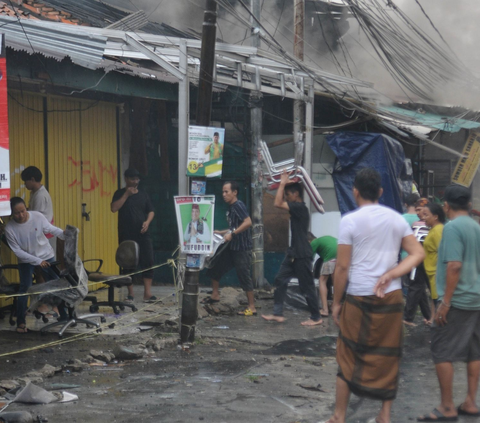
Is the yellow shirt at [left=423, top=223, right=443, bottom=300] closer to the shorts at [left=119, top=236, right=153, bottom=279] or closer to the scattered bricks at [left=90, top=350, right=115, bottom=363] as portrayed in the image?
the scattered bricks at [left=90, top=350, right=115, bottom=363]

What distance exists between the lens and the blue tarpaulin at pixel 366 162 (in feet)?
41.4

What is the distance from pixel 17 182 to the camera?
970 cm

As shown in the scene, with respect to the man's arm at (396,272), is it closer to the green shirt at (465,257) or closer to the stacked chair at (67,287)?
the green shirt at (465,257)

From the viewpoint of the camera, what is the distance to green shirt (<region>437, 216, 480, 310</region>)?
5.18m

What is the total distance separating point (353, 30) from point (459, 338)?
22745 millimetres

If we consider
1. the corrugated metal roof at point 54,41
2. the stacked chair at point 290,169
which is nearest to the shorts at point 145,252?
the stacked chair at point 290,169

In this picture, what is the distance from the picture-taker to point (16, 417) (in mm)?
4902

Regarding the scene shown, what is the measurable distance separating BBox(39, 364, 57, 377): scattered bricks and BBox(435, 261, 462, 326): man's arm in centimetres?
363

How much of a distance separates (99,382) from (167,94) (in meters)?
5.99

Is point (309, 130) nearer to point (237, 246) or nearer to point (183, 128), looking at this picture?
point (237, 246)

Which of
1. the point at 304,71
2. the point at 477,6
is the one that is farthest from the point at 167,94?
the point at 477,6

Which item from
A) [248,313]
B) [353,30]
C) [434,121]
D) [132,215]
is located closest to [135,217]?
[132,215]

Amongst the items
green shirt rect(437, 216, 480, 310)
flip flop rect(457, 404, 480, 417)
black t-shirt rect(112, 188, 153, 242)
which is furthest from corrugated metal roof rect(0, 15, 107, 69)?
flip flop rect(457, 404, 480, 417)

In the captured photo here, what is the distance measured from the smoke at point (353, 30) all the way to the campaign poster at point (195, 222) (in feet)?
33.9
